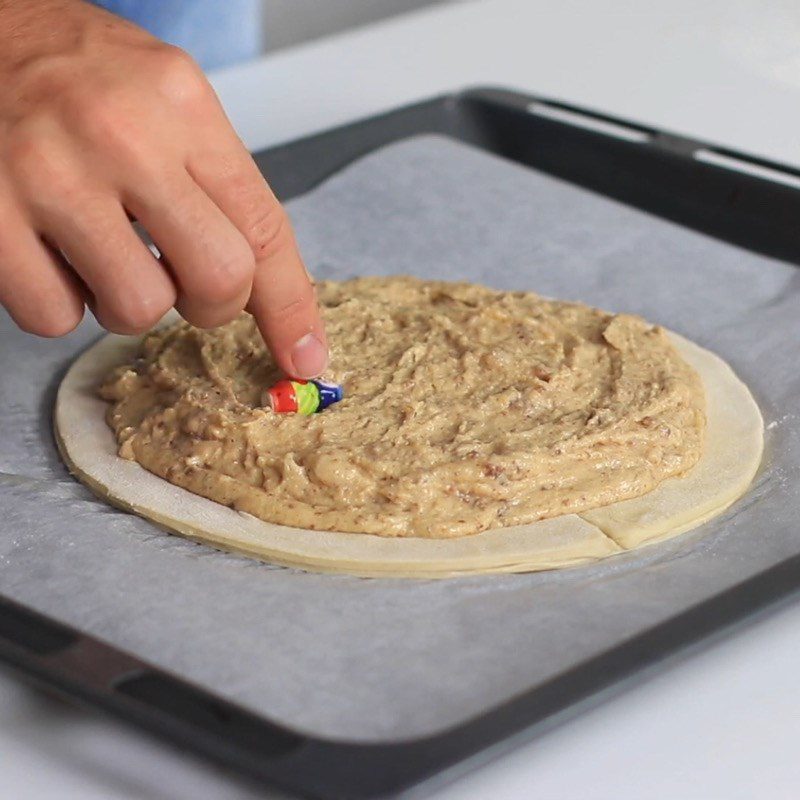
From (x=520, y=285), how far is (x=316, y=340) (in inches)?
19.9

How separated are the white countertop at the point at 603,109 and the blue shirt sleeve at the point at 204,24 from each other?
38mm

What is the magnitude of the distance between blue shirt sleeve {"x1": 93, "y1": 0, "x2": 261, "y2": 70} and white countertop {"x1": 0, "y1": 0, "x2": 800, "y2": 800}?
38mm

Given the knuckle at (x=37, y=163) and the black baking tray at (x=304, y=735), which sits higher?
the knuckle at (x=37, y=163)

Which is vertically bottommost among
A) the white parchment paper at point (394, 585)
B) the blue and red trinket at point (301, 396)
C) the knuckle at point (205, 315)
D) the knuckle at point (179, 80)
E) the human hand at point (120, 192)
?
the white parchment paper at point (394, 585)

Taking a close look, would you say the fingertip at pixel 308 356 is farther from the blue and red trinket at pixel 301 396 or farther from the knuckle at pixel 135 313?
the knuckle at pixel 135 313

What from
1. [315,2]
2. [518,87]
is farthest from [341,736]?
[315,2]

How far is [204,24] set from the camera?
223cm

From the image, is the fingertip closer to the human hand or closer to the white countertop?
the human hand

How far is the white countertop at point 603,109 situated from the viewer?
0.96 m

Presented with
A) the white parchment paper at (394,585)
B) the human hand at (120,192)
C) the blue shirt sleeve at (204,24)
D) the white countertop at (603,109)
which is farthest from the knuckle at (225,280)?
the blue shirt sleeve at (204,24)

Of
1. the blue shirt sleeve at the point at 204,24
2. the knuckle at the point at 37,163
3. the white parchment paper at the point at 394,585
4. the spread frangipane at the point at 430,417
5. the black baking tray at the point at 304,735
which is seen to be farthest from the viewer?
the blue shirt sleeve at the point at 204,24

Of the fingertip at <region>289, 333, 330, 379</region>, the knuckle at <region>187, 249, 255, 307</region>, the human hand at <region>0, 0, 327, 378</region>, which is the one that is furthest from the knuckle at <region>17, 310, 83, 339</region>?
the fingertip at <region>289, 333, 330, 379</region>

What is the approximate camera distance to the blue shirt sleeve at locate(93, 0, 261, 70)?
6.92ft

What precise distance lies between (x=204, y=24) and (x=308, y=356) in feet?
3.51
